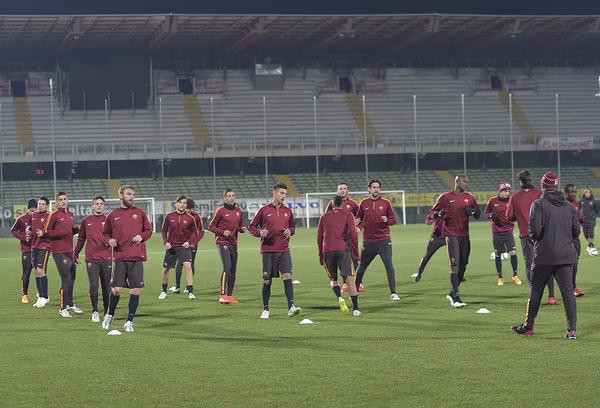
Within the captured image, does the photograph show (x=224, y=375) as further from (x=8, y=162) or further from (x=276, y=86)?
(x=276, y=86)

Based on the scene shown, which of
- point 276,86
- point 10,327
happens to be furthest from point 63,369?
point 276,86

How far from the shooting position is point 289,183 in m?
73.9

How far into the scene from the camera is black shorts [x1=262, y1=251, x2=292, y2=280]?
54.5 feet

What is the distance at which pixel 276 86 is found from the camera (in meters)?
80.4

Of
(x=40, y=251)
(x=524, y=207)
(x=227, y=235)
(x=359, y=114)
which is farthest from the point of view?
(x=359, y=114)

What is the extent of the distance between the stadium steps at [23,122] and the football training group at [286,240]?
5444 centimetres

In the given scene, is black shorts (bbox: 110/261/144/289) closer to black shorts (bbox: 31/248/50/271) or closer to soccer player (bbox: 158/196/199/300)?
black shorts (bbox: 31/248/50/271)

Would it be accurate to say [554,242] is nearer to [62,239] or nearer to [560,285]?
[560,285]

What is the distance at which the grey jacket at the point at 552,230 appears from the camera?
41.9 feet

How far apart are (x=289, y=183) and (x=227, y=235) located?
54.7 metres

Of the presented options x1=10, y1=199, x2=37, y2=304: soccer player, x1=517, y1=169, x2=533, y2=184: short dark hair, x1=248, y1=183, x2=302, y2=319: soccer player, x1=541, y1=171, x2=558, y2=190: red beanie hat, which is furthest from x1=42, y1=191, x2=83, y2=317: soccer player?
x1=541, y1=171, x2=558, y2=190: red beanie hat

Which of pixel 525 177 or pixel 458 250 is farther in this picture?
pixel 458 250

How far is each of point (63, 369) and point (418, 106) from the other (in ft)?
233

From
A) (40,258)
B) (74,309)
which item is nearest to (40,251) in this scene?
(40,258)
